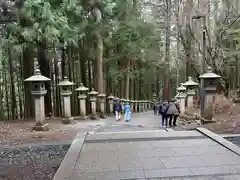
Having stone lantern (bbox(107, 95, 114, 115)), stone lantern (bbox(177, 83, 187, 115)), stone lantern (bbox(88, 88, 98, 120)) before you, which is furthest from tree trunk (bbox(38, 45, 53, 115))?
stone lantern (bbox(177, 83, 187, 115))

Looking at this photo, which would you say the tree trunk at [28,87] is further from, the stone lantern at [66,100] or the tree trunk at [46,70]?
the stone lantern at [66,100]

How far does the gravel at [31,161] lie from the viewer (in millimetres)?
4211

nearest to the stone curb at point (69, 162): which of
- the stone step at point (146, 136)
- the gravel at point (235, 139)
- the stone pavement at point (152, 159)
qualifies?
the stone pavement at point (152, 159)

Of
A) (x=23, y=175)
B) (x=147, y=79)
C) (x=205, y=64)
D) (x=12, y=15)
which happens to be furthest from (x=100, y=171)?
(x=147, y=79)

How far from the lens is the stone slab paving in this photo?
3.59 meters

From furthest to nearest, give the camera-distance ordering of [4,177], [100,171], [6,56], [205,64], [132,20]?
[132,20], [6,56], [205,64], [4,177], [100,171]

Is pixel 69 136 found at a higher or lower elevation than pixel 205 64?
lower

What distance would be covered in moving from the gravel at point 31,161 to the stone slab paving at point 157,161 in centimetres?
57

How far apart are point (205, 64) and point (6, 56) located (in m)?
9.13

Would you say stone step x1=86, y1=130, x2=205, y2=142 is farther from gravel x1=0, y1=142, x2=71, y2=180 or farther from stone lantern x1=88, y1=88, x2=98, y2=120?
stone lantern x1=88, y1=88, x2=98, y2=120

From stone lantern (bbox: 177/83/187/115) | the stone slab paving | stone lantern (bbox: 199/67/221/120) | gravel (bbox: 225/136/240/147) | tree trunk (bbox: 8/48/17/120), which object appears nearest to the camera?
the stone slab paving

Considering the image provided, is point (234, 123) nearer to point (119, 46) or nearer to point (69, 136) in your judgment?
point (69, 136)

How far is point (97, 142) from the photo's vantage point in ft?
18.4

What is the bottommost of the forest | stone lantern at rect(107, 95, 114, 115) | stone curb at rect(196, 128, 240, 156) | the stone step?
stone lantern at rect(107, 95, 114, 115)
